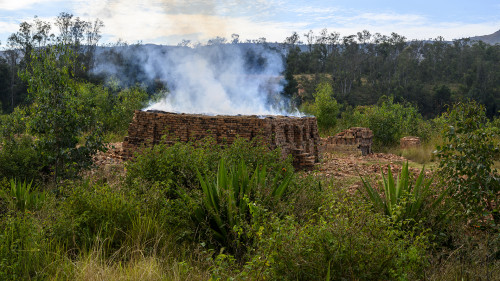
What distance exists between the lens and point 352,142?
1484 centimetres

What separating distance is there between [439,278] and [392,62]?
4864 cm

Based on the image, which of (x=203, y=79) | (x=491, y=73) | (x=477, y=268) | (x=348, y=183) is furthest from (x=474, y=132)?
(x=491, y=73)

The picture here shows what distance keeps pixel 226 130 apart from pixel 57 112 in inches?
157

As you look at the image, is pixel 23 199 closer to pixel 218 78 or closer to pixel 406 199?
pixel 406 199

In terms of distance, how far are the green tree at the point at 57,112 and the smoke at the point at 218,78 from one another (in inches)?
274

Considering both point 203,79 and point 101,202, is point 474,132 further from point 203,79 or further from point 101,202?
point 203,79

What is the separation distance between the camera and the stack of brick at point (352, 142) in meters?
14.8

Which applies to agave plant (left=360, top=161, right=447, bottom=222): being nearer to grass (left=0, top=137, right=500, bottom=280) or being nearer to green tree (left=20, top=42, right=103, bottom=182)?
grass (left=0, top=137, right=500, bottom=280)

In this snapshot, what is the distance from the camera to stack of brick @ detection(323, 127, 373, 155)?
14.8m

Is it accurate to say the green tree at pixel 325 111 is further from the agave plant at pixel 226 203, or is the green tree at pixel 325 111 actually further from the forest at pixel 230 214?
the agave plant at pixel 226 203

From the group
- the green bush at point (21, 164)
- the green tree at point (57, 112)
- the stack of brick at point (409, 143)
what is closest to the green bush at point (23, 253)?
the green tree at point (57, 112)

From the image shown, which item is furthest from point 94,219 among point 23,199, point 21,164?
point 21,164

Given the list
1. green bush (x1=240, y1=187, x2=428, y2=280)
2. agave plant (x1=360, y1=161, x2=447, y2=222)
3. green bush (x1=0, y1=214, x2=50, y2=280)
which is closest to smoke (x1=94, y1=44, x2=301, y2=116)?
agave plant (x1=360, y1=161, x2=447, y2=222)

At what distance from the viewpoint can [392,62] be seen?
49250mm
